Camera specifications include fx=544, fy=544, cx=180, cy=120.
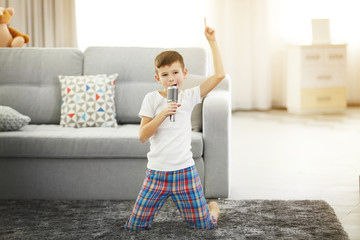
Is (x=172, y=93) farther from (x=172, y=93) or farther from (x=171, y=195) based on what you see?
(x=171, y=195)

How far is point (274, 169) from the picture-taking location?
3729 mm

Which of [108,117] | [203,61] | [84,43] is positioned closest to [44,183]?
[108,117]

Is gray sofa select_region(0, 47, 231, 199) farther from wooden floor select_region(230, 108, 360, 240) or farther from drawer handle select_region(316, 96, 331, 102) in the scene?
drawer handle select_region(316, 96, 331, 102)

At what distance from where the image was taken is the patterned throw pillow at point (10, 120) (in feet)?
9.96

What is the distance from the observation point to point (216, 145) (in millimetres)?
2943

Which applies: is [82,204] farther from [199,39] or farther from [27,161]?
[199,39]

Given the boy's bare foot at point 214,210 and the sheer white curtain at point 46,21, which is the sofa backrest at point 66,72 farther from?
the sheer white curtain at point 46,21

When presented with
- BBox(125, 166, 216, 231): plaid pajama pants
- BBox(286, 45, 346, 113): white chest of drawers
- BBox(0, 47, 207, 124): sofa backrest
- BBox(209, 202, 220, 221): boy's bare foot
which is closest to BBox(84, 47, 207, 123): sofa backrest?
BBox(0, 47, 207, 124): sofa backrest

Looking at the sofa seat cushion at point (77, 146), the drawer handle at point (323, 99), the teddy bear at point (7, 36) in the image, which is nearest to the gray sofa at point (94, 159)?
the sofa seat cushion at point (77, 146)

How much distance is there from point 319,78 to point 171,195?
404 cm

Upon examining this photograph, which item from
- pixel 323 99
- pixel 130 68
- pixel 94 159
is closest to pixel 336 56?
pixel 323 99

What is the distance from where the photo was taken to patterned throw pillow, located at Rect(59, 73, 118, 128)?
3.30m

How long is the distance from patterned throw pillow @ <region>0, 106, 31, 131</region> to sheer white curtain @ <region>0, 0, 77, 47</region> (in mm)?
3275

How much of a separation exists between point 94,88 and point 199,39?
127 inches
